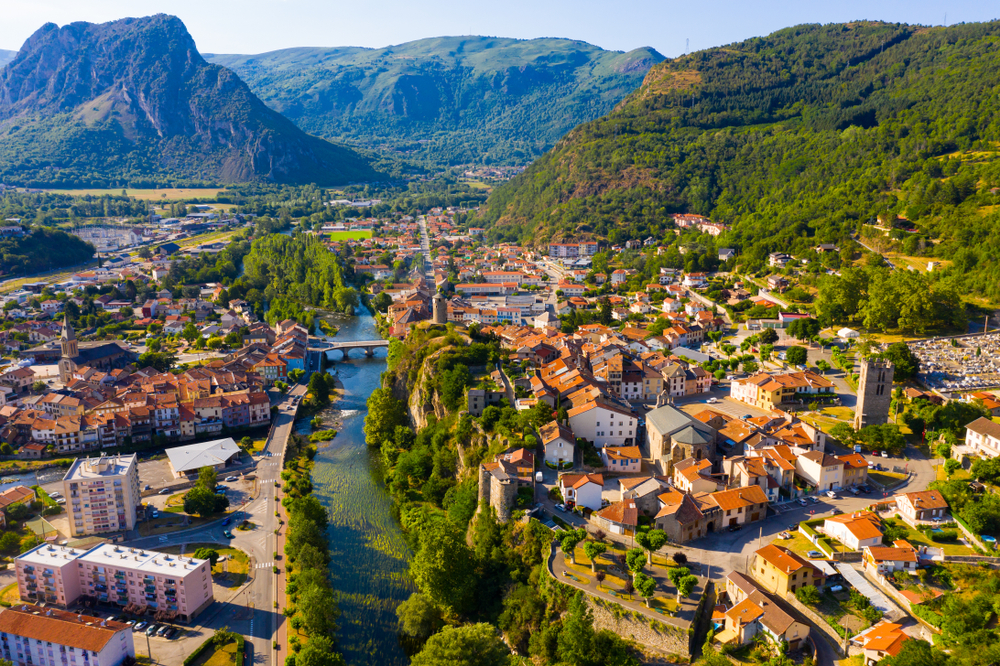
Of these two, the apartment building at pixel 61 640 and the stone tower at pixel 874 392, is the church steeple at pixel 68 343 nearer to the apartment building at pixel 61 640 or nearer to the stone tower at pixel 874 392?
the apartment building at pixel 61 640

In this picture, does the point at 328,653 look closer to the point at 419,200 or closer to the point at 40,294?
the point at 40,294

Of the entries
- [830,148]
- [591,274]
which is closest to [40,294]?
[591,274]

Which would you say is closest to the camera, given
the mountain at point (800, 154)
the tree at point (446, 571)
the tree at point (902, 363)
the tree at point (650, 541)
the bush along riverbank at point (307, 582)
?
the bush along riverbank at point (307, 582)

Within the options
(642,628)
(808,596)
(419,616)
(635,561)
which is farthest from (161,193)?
(808,596)

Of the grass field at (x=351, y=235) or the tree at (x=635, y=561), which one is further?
the grass field at (x=351, y=235)

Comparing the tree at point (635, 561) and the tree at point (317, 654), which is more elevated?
the tree at point (635, 561)

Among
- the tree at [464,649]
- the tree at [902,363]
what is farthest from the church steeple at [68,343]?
the tree at [902,363]

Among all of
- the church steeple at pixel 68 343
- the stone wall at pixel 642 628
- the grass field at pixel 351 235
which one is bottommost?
the stone wall at pixel 642 628
